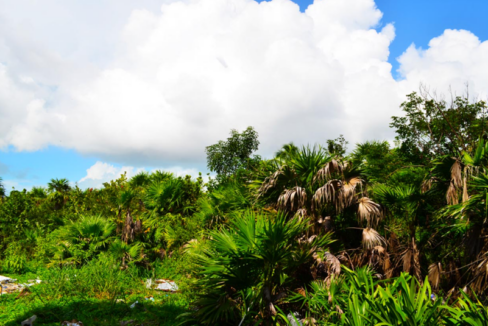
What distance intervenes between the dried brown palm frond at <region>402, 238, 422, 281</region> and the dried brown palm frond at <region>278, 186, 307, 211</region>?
Answer: 229cm

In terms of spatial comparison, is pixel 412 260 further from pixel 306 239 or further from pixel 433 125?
pixel 433 125

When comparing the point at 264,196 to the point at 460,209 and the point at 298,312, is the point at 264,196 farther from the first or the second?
the point at 460,209

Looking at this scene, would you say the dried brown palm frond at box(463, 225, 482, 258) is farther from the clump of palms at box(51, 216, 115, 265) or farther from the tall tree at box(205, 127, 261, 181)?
the tall tree at box(205, 127, 261, 181)

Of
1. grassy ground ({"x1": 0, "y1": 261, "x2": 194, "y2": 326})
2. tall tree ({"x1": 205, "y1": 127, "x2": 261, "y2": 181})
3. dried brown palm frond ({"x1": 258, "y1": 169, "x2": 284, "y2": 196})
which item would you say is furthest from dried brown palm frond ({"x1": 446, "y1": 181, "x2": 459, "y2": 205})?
tall tree ({"x1": 205, "y1": 127, "x2": 261, "y2": 181})

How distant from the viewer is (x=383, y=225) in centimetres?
913

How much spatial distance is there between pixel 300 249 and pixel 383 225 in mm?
3917

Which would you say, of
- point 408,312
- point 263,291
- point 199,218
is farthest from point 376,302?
point 199,218

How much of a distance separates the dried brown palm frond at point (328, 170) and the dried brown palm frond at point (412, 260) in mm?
2121

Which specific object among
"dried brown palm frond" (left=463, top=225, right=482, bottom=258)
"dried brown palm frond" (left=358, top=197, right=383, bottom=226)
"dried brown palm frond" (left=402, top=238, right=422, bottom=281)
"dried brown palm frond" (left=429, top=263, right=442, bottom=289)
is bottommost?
"dried brown palm frond" (left=429, top=263, right=442, bottom=289)

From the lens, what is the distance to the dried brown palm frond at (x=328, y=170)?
7918mm

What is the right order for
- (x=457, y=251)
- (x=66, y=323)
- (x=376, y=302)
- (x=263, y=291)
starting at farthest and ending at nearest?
(x=457, y=251) < (x=66, y=323) < (x=263, y=291) < (x=376, y=302)

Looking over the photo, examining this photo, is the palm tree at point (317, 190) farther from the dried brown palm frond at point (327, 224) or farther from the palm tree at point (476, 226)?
the palm tree at point (476, 226)

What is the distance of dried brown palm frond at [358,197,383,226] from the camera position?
24.8 ft

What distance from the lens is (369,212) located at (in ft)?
24.8
